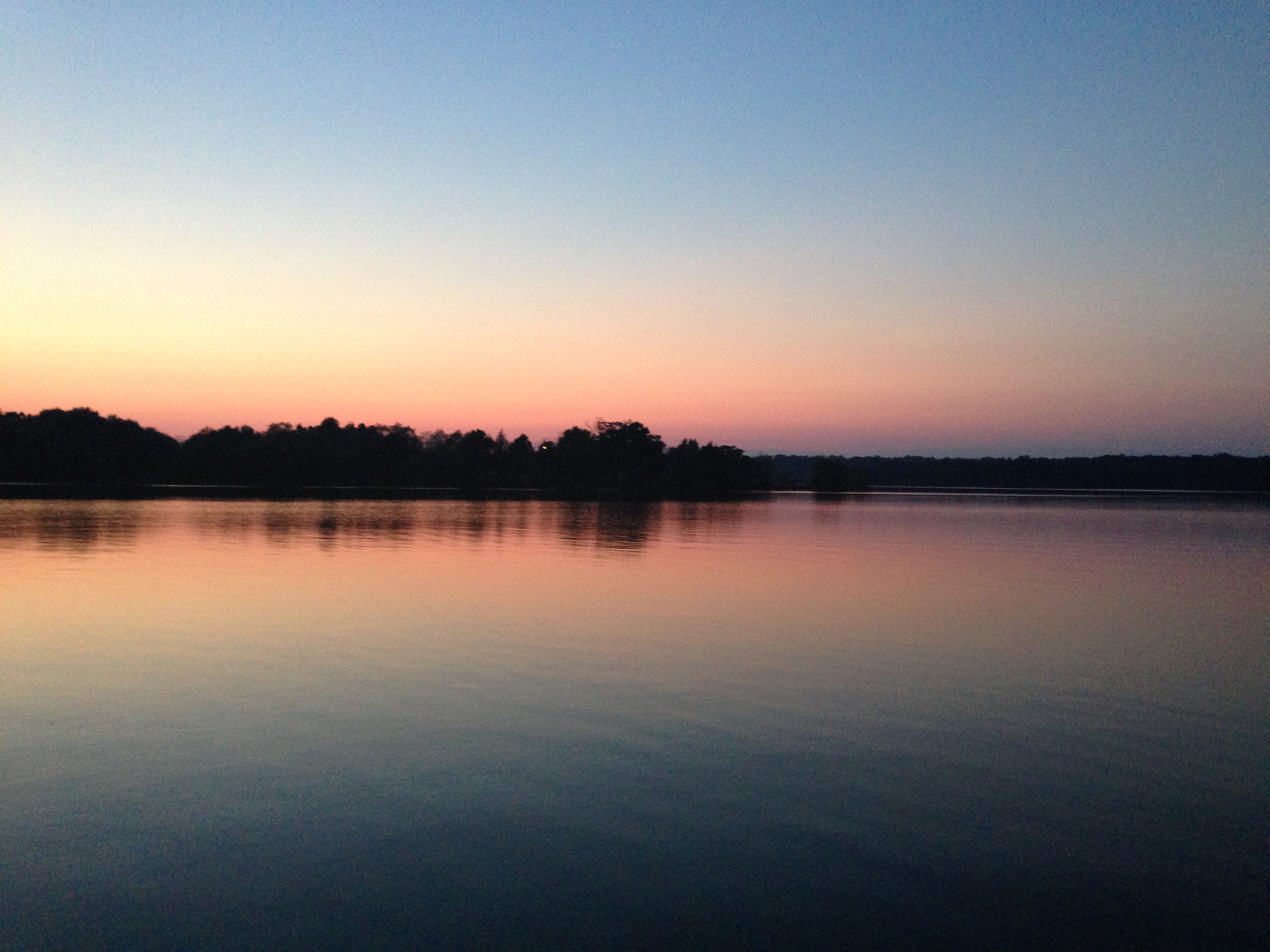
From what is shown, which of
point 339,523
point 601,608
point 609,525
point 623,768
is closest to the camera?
point 623,768

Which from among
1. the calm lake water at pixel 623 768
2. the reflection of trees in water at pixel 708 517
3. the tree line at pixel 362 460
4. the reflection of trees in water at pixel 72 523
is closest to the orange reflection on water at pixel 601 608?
the calm lake water at pixel 623 768

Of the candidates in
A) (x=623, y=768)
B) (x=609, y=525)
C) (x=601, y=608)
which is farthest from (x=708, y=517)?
(x=623, y=768)

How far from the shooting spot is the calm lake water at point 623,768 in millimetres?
6324

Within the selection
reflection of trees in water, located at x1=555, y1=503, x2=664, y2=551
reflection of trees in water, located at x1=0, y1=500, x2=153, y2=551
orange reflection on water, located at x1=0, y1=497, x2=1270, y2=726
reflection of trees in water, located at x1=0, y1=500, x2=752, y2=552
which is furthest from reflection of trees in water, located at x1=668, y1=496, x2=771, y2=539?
reflection of trees in water, located at x1=0, y1=500, x2=153, y2=551

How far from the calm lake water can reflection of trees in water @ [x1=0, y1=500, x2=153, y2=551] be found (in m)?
10.7

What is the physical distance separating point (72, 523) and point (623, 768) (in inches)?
Answer: 1639

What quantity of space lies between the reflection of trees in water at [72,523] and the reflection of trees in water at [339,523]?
0.08 metres

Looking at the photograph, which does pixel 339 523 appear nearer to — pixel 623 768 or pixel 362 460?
pixel 623 768

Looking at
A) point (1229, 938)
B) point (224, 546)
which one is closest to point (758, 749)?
point (1229, 938)

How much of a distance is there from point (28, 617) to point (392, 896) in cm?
1449

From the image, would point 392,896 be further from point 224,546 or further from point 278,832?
point 224,546

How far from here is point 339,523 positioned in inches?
1896

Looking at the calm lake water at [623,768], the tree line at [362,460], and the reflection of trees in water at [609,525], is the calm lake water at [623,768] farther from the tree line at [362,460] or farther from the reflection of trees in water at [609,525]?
the tree line at [362,460]

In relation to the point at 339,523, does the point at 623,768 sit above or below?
below
